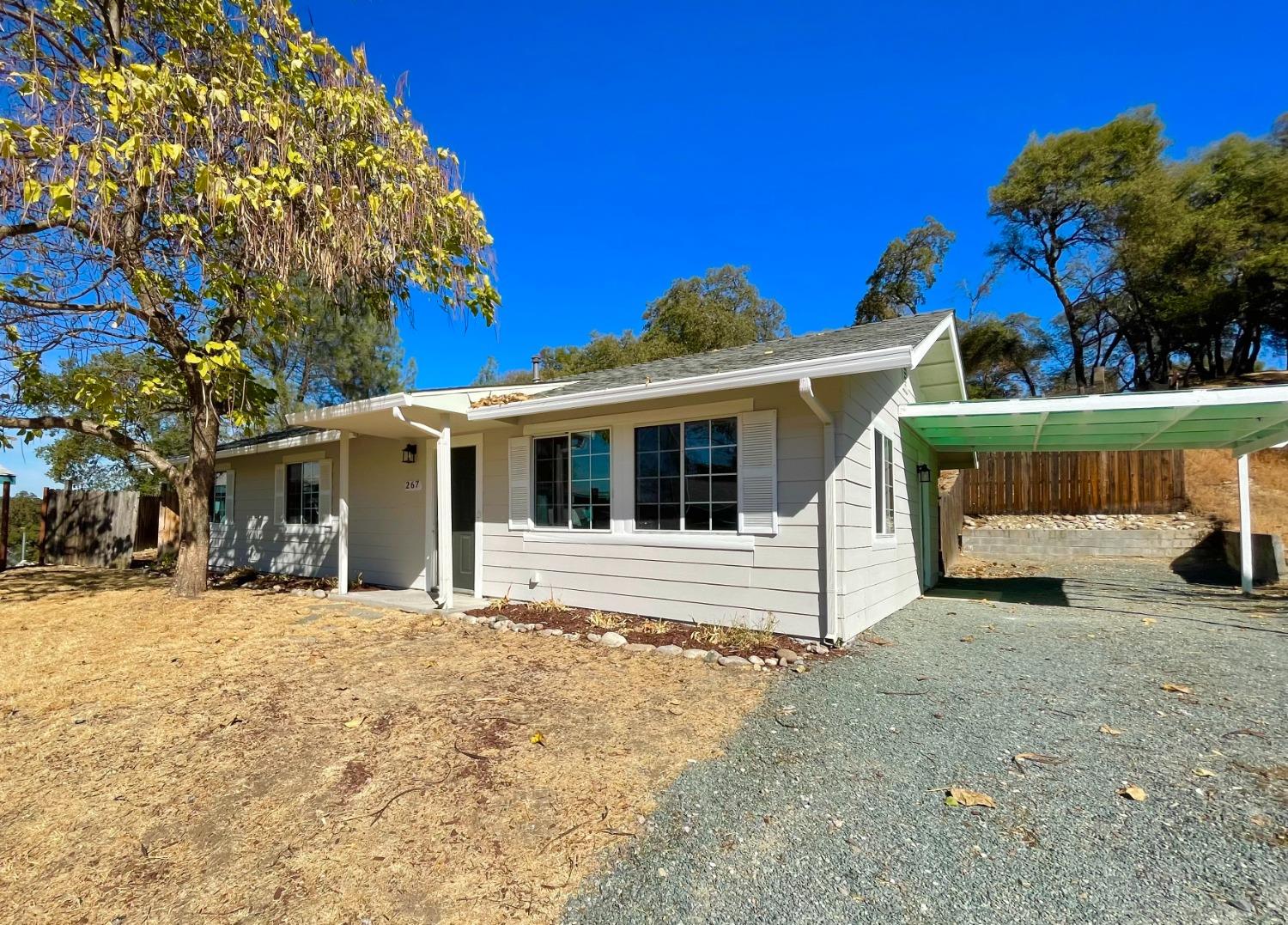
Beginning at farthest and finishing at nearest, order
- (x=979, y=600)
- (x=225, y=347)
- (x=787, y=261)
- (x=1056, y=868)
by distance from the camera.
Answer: (x=787, y=261) < (x=979, y=600) < (x=225, y=347) < (x=1056, y=868)

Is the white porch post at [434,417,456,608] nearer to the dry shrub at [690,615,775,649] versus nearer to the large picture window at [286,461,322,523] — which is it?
the dry shrub at [690,615,775,649]

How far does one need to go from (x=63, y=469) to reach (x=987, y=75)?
99.1 ft

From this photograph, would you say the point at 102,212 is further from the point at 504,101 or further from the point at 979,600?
the point at 979,600

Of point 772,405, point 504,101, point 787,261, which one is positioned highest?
point 787,261

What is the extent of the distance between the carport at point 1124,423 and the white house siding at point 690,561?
2.84 metres

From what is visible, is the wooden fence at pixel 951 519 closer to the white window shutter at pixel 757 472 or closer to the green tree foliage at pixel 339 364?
the white window shutter at pixel 757 472

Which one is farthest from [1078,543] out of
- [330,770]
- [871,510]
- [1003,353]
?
[330,770]

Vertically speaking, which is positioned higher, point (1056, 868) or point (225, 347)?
point (225, 347)

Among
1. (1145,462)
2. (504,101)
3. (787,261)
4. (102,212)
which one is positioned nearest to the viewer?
(102,212)

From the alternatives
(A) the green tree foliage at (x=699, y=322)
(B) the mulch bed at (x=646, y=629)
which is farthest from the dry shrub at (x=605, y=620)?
(A) the green tree foliage at (x=699, y=322)

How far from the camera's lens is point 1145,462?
1474 centimetres

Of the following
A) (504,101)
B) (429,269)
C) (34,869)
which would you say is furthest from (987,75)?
(34,869)

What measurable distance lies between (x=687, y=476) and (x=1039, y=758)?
3.82 m

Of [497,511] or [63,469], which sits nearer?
[497,511]
